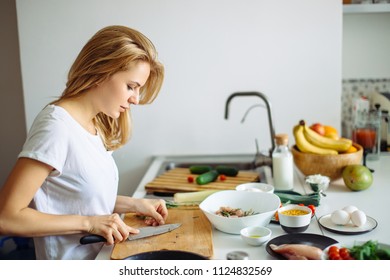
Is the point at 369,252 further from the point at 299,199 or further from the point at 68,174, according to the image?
the point at 68,174

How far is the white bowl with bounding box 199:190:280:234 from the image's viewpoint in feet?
3.83

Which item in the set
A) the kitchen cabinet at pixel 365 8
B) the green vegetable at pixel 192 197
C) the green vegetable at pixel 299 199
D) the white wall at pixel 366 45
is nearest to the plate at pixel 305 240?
the green vegetable at pixel 299 199

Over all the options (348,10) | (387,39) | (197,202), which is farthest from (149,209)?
(387,39)

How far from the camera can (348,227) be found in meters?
1.21

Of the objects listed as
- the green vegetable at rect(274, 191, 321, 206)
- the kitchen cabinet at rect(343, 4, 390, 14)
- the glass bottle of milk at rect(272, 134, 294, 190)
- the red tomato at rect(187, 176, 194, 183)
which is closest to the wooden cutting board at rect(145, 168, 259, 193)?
the red tomato at rect(187, 176, 194, 183)

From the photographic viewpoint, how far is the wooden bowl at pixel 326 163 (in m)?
1.62

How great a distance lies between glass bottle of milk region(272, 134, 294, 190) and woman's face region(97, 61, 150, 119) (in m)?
0.57

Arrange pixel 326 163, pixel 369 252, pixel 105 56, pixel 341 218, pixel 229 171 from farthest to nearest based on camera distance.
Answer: pixel 229 171 < pixel 326 163 < pixel 341 218 < pixel 105 56 < pixel 369 252

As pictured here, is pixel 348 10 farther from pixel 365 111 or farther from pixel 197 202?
pixel 197 202

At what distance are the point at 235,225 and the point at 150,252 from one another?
0.22 metres

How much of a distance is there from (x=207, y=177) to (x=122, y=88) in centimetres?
59

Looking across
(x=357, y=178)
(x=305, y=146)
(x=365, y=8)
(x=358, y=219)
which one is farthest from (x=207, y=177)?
(x=365, y=8)

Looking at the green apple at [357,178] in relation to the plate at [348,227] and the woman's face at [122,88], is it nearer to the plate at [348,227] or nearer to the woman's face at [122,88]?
the plate at [348,227]
